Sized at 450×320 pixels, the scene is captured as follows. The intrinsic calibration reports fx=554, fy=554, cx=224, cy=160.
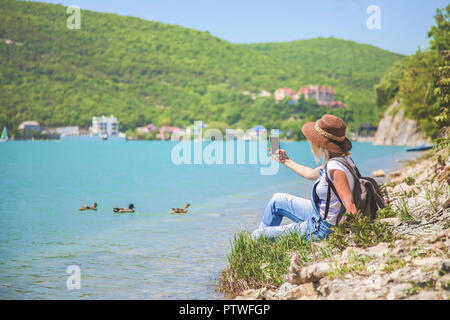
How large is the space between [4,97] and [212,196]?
171907 mm

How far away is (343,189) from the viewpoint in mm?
6594

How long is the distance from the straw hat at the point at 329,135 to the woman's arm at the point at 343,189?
420 mm

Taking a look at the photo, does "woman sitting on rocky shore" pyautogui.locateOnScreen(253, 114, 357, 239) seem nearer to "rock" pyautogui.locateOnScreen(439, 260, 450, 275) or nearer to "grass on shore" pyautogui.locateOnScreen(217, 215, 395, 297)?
"grass on shore" pyautogui.locateOnScreen(217, 215, 395, 297)

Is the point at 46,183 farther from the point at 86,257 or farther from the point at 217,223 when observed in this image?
the point at 86,257

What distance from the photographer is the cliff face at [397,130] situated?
7944cm

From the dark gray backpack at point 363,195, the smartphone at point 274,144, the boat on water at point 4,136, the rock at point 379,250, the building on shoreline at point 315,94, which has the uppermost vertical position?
the building on shoreline at point 315,94

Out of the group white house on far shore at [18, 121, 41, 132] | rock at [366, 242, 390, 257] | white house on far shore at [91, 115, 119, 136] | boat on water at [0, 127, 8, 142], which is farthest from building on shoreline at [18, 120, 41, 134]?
rock at [366, 242, 390, 257]

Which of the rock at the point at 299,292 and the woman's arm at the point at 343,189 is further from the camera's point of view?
the woman's arm at the point at 343,189

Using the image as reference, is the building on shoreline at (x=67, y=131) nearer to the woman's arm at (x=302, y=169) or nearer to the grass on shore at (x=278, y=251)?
the grass on shore at (x=278, y=251)

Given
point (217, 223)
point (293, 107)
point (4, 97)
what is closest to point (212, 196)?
point (217, 223)

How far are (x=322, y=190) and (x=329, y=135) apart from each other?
69 cm

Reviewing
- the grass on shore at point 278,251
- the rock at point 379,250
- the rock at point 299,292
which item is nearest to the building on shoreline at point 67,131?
the grass on shore at point 278,251

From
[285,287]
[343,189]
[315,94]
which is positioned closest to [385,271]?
[343,189]

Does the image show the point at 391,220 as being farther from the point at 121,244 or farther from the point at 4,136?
the point at 4,136
